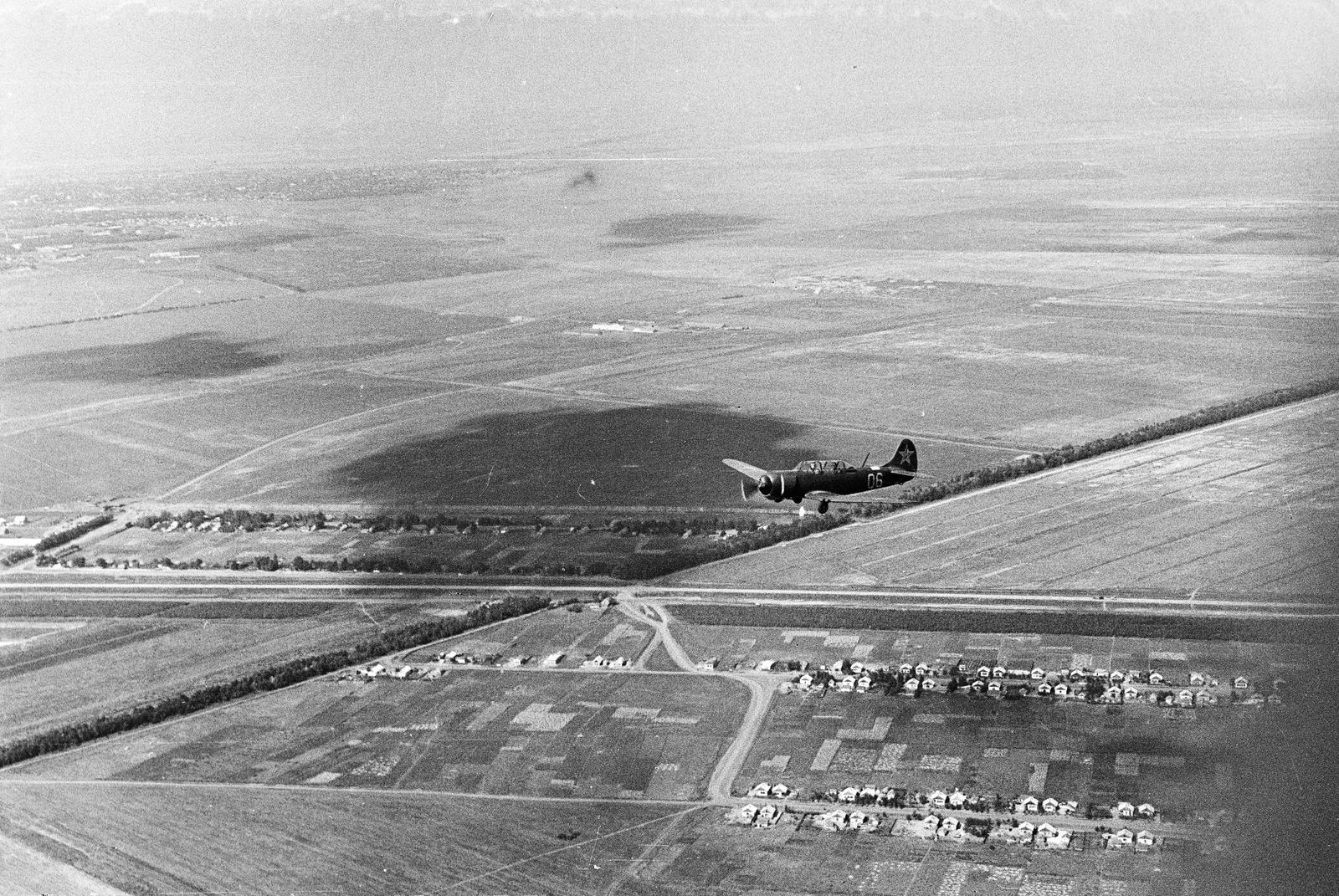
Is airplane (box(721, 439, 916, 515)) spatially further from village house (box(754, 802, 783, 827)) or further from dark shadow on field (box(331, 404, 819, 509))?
dark shadow on field (box(331, 404, 819, 509))

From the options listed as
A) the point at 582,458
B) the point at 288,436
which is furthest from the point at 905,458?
the point at 288,436

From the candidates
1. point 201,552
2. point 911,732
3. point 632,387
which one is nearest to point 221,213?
point 632,387

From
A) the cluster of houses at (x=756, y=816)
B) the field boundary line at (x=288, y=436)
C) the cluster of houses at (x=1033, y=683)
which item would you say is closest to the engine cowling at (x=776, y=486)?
the cluster of houses at (x=1033, y=683)

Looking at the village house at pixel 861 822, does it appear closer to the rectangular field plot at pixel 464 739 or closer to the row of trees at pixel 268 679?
the rectangular field plot at pixel 464 739

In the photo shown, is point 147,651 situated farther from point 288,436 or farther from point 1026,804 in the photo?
point 288,436

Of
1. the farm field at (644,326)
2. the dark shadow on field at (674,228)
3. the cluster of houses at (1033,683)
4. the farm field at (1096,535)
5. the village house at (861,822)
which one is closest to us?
the village house at (861,822)
